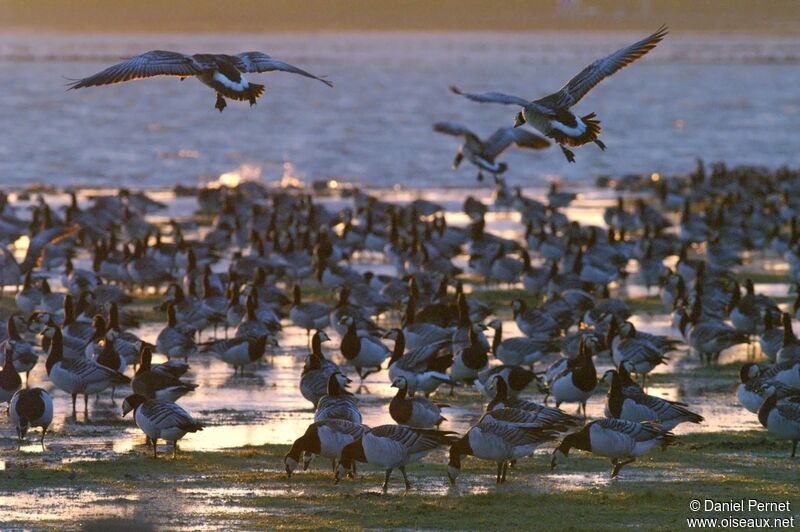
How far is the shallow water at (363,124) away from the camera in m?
59.2

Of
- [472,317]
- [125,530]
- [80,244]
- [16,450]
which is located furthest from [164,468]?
[80,244]

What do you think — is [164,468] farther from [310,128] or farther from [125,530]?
[310,128]

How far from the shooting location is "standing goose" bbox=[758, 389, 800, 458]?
16.0 meters

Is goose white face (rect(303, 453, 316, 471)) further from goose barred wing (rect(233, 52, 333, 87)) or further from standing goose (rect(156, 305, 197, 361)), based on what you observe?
standing goose (rect(156, 305, 197, 361))

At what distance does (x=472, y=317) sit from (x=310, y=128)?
58.1m

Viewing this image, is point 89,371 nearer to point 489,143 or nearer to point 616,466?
point 616,466

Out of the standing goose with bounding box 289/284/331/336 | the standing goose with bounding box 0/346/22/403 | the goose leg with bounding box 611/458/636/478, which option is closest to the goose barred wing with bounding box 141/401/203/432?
the standing goose with bounding box 0/346/22/403

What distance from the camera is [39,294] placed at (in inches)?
961

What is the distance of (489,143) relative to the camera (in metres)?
25.8

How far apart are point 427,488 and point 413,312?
310 inches

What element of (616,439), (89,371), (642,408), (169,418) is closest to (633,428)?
(616,439)

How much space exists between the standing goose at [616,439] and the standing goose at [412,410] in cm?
187

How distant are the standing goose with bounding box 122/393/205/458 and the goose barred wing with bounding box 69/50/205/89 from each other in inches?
130

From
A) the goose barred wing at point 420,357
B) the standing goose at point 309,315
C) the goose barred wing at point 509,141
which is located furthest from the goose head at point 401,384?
the goose barred wing at point 509,141
